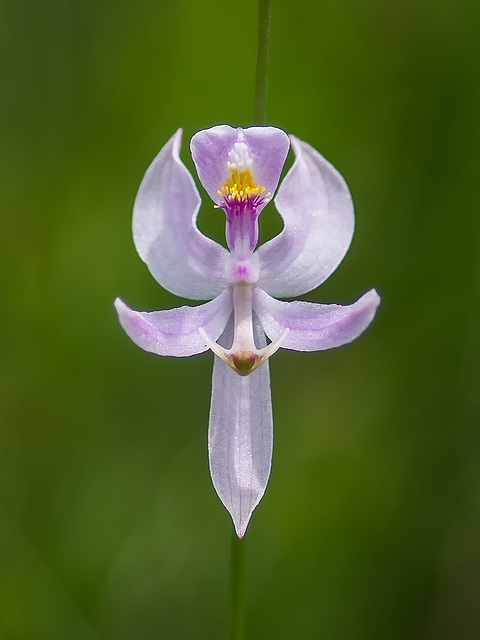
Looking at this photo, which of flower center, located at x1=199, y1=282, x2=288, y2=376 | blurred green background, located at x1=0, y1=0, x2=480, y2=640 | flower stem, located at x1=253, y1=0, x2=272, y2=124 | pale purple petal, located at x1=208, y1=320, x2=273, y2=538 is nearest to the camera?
flower stem, located at x1=253, y1=0, x2=272, y2=124

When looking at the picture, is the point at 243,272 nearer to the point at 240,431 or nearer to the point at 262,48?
the point at 240,431

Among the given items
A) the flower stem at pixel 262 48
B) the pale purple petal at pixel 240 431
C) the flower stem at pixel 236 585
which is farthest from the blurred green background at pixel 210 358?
the flower stem at pixel 262 48

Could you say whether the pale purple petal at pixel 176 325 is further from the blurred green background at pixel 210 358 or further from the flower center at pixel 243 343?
the blurred green background at pixel 210 358

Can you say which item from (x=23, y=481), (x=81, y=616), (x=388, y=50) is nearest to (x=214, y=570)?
(x=81, y=616)

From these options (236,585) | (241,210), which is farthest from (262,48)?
(236,585)

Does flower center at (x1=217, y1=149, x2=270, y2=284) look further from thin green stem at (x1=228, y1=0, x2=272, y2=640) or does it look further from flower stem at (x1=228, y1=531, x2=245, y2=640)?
flower stem at (x1=228, y1=531, x2=245, y2=640)

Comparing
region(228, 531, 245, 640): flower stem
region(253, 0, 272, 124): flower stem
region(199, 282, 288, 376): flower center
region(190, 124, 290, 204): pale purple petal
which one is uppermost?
region(253, 0, 272, 124): flower stem

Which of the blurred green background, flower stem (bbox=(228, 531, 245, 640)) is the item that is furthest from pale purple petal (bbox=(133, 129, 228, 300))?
the blurred green background
